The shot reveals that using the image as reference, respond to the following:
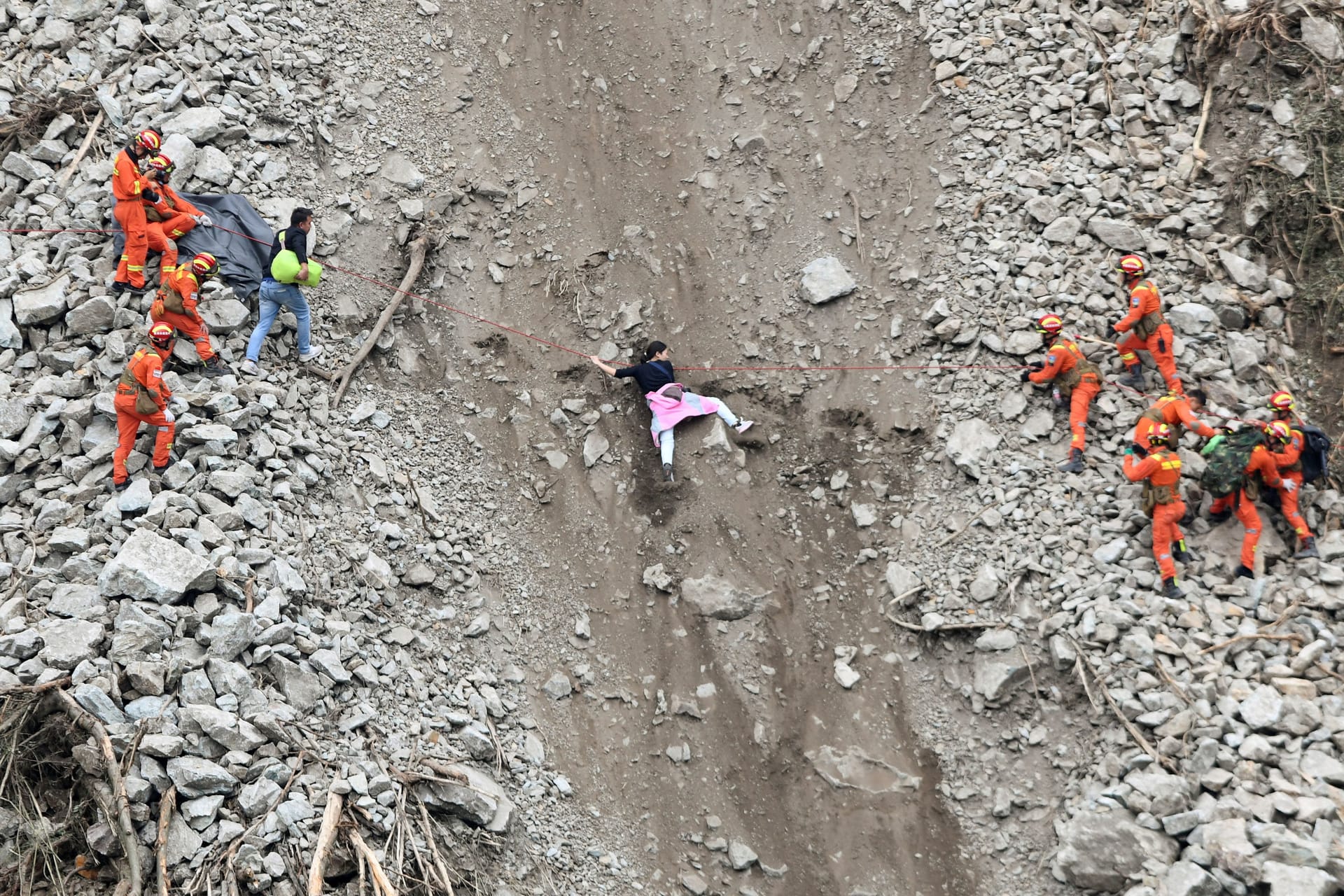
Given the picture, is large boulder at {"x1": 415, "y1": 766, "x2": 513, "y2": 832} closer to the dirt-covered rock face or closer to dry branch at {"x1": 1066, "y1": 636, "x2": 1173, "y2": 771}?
the dirt-covered rock face

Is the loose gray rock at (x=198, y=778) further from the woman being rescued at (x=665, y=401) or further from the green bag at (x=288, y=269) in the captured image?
the woman being rescued at (x=665, y=401)

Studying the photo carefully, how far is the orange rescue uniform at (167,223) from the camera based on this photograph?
10.4 metres

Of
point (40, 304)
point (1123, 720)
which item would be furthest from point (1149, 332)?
point (40, 304)

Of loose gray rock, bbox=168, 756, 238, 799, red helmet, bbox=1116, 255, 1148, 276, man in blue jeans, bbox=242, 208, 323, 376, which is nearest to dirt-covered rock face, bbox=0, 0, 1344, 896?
loose gray rock, bbox=168, 756, 238, 799

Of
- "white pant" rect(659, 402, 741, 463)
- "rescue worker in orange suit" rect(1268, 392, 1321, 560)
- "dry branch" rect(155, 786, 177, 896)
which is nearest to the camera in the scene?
"dry branch" rect(155, 786, 177, 896)

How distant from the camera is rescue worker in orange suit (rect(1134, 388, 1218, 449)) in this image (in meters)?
9.11

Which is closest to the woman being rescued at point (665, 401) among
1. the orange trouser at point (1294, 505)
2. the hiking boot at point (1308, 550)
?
the orange trouser at point (1294, 505)

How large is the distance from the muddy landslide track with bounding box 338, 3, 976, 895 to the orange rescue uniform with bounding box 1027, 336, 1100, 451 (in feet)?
5.74

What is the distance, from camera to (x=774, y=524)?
10773mm

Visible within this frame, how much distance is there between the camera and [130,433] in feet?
30.1

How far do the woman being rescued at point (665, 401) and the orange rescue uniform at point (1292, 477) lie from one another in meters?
5.23

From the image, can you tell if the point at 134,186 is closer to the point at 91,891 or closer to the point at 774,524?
the point at 91,891

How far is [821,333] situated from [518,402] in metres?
3.71

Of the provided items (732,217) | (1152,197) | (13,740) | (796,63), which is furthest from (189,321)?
(1152,197)
